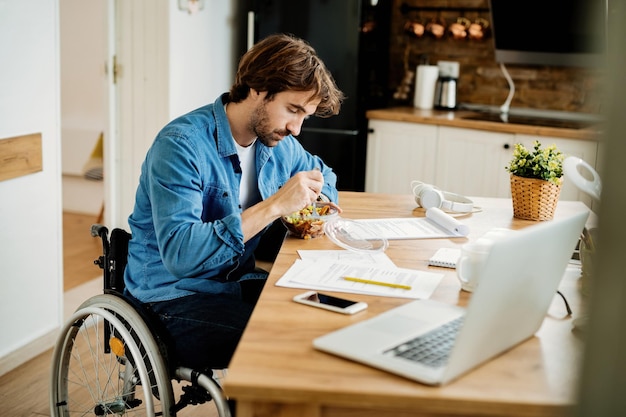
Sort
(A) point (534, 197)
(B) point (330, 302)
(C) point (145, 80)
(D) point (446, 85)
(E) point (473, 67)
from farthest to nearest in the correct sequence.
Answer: (E) point (473, 67), (D) point (446, 85), (C) point (145, 80), (A) point (534, 197), (B) point (330, 302)

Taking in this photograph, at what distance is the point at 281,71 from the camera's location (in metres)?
1.94

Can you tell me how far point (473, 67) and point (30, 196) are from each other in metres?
2.90

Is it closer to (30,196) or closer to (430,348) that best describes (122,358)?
(430,348)

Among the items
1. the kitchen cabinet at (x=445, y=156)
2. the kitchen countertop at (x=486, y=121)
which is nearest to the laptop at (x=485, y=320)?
the kitchen countertop at (x=486, y=121)

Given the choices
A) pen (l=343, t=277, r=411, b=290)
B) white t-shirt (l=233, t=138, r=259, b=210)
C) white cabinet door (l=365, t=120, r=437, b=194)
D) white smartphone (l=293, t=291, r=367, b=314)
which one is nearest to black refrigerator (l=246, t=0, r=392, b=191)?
white cabinet door (l=365, t=120, r=437, b=194)

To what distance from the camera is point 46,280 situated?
2.99 meters

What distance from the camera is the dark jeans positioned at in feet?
5.68

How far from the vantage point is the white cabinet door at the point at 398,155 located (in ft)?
14.0

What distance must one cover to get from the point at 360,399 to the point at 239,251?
2.46 ft

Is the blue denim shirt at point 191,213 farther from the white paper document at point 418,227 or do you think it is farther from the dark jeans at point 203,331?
the white paper document at point 418,227

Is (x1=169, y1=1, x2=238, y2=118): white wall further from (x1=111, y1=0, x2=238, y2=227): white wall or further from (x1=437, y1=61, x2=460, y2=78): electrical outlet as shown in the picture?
(x1=437, y1=61, x2=460, y2=78): electrical outlet

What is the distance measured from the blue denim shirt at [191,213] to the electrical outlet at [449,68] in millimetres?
2740

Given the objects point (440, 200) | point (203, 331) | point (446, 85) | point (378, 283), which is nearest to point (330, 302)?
point (378, 283)

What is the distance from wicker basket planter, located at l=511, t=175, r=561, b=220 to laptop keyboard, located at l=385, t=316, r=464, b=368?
40.0 inches
